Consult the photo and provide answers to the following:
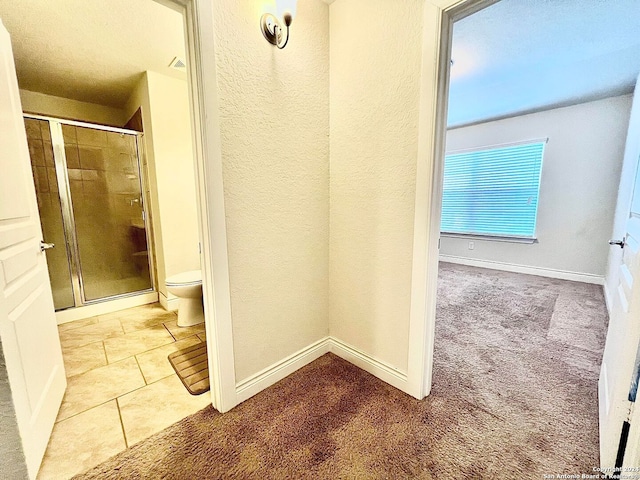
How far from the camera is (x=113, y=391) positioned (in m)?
1.50

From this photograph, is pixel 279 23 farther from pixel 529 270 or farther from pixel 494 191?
pixel 529 270

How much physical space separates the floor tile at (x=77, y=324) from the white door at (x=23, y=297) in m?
1.13

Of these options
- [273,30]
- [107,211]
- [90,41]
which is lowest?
[107,211]

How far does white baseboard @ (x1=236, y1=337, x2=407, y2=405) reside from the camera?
4.79 feet

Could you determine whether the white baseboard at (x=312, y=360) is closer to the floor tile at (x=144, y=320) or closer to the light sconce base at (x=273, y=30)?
the floor tile at (x=144, y=320)

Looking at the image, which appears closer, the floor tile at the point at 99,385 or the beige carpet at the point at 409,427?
the beige carpet at the point at 409,427

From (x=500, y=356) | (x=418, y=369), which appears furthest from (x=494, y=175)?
(x=418, y=369)

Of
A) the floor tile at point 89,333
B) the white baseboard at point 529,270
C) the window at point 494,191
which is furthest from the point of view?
the window at point 494,191

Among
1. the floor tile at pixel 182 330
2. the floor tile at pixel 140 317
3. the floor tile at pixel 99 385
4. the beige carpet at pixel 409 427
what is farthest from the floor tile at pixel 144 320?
the beige carpet at pixel 409 427

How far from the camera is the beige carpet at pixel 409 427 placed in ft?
3.44

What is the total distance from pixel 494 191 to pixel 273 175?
3.98m

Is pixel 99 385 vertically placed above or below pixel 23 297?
below

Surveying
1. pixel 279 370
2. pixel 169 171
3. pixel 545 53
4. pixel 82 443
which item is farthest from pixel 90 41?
pixel 545 53

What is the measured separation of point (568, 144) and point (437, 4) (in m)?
3.51
